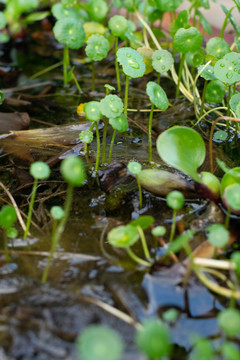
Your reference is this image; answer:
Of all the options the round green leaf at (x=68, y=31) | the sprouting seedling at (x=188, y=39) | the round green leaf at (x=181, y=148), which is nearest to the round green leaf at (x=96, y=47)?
the round green leaf at (x=68, y=31)

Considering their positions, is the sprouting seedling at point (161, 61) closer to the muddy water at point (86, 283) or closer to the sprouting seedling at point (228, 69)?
the sprouting seedling at point (228, 69)

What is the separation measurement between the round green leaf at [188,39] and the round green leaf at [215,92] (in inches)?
6.6

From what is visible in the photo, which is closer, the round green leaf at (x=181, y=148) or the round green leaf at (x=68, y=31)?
the round green leaf at (x=181, y=148)

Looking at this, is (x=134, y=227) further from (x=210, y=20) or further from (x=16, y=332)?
(x=210, y=20)

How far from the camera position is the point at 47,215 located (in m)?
1.18

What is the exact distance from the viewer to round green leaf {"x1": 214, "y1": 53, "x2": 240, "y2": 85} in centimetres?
134

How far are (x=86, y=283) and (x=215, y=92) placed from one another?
107cm

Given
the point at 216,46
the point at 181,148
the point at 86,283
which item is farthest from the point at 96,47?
the point at 86,283

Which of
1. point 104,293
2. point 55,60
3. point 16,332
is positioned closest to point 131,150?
point 104,293

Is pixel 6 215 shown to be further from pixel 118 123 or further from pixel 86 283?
pixel 118 123

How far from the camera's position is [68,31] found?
1.72 metres

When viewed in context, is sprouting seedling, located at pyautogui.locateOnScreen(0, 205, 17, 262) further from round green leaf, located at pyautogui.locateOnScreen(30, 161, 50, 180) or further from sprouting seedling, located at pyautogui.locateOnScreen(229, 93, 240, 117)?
sprouting seedling, located at pyautogui.locateOnScreen(229, 93, 240, 117)

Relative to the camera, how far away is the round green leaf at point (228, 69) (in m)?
1.34

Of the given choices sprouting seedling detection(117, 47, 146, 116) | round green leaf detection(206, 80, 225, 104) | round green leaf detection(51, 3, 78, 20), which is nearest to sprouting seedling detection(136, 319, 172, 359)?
sprouting seedling detection(117, 47, 146, 116)
